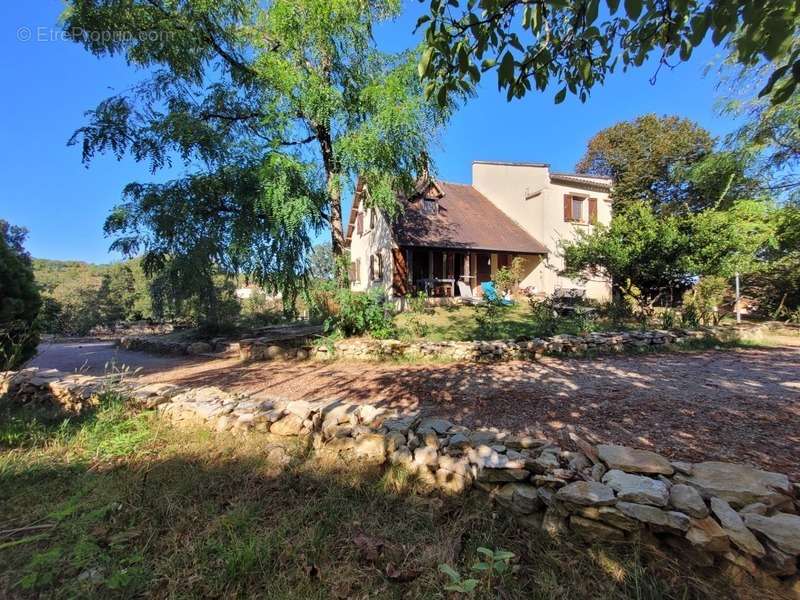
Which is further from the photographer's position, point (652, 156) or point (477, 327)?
point (652, 156)

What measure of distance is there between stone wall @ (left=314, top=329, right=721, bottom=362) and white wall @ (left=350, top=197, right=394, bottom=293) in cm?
645

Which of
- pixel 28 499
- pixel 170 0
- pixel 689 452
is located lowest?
pixel 28 499

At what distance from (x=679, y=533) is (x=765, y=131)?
15278 millimetres

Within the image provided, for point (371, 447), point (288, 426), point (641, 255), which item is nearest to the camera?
point (371, 447)

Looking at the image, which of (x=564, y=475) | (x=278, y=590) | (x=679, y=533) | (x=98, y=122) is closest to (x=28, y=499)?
(x=278, y=590)

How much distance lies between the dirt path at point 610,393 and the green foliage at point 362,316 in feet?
3.91

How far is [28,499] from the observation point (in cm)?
257

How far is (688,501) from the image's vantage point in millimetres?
1879

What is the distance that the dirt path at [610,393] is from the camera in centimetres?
302

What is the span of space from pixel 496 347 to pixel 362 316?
3067 mm

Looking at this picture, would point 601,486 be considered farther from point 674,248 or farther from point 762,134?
point 762,134

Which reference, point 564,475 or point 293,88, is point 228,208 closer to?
point 293,88

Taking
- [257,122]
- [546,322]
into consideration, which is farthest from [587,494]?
[257,122]

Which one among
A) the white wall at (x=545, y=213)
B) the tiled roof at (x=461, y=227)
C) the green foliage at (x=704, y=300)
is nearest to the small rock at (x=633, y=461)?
the green foliage at (x=704, y=300)
